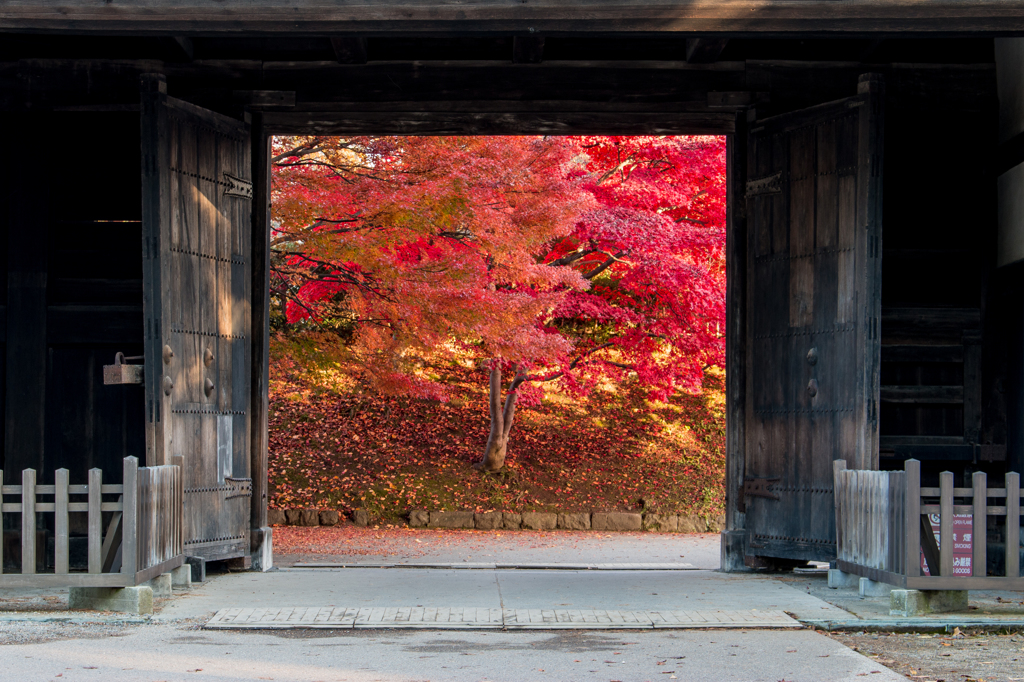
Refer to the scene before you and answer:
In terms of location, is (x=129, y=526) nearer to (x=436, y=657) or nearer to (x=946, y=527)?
(x=436, y=657)

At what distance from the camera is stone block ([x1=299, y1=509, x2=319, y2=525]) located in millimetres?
15399

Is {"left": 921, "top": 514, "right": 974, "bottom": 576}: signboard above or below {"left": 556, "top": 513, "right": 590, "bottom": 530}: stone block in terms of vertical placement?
above

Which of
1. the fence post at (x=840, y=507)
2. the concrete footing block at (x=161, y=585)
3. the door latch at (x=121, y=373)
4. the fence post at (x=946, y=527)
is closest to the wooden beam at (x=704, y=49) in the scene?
the fence post at (x=840, y=507)

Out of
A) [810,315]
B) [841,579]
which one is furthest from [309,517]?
[841,579]

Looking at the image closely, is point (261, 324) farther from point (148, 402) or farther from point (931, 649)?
point (931, 649)

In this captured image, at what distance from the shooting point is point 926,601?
6648mm

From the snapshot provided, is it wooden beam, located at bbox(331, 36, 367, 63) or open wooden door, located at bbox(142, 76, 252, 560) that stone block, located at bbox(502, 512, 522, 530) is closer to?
open wooden door, located at bbox(142, 76, 252, 560)

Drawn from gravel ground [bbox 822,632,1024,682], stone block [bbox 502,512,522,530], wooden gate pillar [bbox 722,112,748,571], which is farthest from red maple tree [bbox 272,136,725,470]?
gravel ground [bbox 822,632,1024,682]

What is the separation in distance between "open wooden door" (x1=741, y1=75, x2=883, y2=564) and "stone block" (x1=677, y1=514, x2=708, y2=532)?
7164 mm

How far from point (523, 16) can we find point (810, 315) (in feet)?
12.1

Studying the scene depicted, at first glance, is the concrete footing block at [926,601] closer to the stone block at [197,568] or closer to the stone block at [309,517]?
the stone block at [197,568]

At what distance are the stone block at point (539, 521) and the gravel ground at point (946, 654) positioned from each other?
31.9 feet

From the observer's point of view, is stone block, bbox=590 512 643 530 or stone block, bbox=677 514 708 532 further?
stone block, bbox=677 514 708 532

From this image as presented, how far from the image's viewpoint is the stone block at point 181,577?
25.5ft
